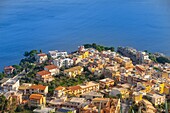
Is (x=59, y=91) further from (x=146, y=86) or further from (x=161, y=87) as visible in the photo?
(x=161, y=87)

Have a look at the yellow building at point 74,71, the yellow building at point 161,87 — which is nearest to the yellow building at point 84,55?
the yellow building at point 74,71

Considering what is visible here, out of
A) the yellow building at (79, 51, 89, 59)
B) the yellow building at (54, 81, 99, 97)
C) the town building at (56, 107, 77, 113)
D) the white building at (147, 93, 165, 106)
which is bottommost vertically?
the town building at (56, 107, 77, 113)

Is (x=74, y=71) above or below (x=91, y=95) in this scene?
above

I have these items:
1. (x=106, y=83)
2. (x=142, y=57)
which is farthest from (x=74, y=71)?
(x=142, y=57)

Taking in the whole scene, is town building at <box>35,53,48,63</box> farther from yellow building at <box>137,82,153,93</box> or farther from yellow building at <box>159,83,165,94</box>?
yellow building at <box>159,83,165,94</box>

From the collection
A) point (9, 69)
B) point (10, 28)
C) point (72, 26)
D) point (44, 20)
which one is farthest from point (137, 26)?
point (9, 69)

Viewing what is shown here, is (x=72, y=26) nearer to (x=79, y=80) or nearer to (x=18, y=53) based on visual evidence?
(x=18, y=53)

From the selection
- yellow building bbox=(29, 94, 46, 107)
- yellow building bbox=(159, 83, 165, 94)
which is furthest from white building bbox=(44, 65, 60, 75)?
yellow building bbox=(159, 83, 165, 94)
